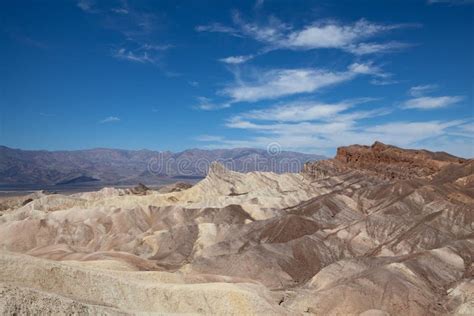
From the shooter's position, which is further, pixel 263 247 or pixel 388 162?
pixel 388 162

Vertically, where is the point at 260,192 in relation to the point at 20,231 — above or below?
above

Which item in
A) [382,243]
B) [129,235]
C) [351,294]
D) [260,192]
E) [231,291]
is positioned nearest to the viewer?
[231,291]

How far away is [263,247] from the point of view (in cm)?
5969

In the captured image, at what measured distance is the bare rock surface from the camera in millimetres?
33188

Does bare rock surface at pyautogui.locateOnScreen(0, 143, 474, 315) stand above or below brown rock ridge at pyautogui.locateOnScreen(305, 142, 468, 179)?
below

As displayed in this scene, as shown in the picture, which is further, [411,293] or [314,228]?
[314,228]

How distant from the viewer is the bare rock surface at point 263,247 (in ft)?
109

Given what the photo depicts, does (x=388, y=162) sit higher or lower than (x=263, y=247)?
higher

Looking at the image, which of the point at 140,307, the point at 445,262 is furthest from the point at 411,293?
the point at 140,307

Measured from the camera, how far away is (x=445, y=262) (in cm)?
5119

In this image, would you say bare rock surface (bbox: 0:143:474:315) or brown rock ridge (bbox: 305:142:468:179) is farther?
brown rock ridge (bbox: 305:142:468:179)

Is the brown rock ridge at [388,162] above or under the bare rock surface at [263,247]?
above

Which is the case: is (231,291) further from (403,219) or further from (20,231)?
(20,231)

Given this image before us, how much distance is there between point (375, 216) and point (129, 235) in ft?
125
